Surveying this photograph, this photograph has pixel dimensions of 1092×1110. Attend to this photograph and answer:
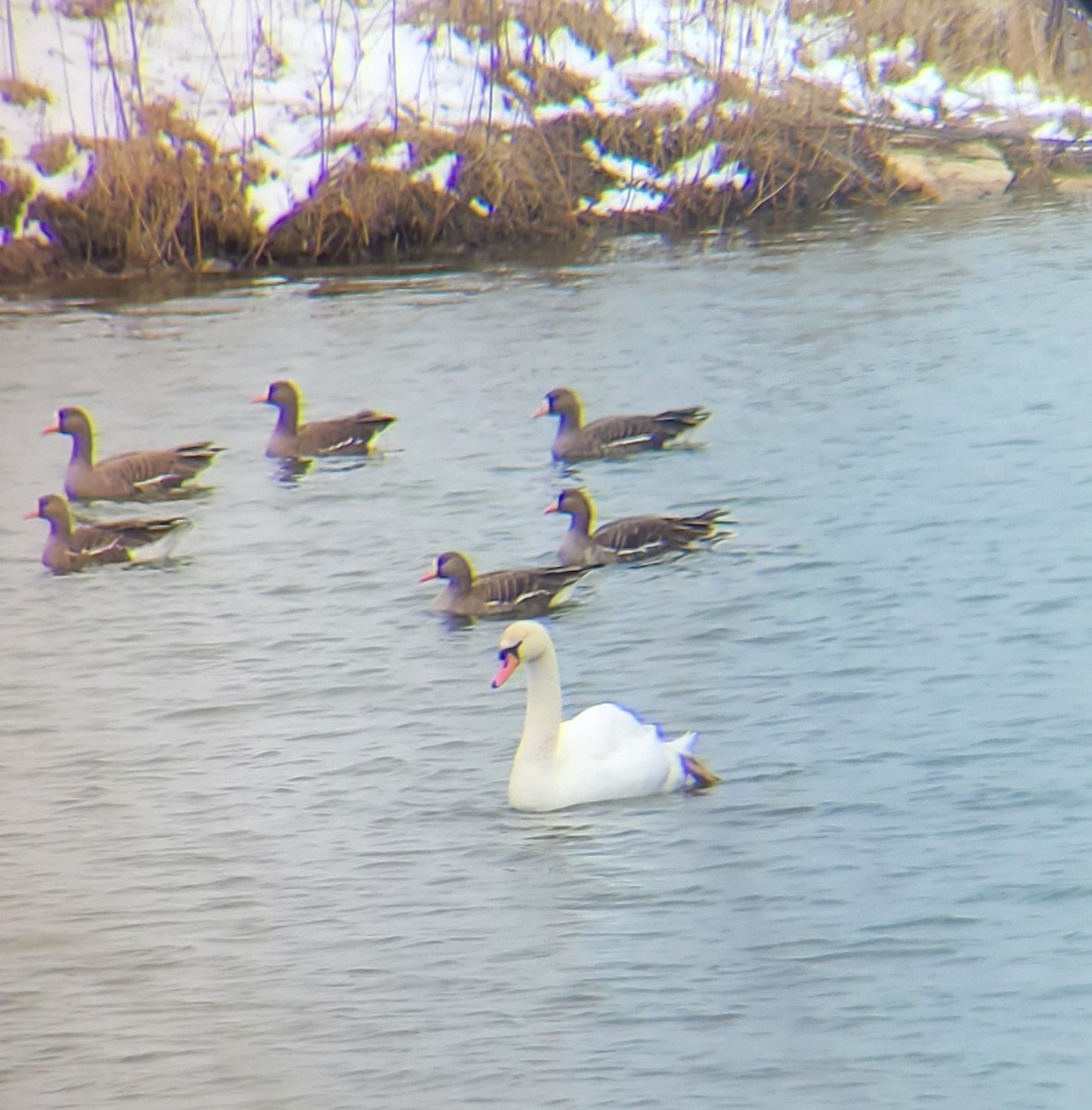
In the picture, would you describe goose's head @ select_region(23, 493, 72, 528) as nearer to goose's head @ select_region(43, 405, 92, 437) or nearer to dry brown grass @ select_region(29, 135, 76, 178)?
goose's head @ select_region(43, 405, 92, 437)

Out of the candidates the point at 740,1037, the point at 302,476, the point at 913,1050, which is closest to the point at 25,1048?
the point at 740,1037

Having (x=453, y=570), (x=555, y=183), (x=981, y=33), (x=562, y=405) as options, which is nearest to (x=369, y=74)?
(x=562, y=405)

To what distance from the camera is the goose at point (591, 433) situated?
5875 mm

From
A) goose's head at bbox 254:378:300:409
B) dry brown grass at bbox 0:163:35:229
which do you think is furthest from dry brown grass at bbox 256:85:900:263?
dry brown grass at bbox 0:163:35:229

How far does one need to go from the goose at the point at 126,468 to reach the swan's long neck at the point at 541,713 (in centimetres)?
177

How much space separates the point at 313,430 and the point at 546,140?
4.13 ft

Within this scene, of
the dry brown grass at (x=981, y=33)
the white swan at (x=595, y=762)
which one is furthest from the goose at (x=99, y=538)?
the dry brown grass at (x=981, y=33)

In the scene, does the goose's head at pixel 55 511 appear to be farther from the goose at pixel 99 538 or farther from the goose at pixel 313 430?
the goose at pixel 313 430

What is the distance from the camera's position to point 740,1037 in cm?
286

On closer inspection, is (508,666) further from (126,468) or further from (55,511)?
(126,468)

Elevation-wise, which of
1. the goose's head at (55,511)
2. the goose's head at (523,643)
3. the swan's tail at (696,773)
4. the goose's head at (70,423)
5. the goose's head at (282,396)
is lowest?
the swan's tail at (696,773)

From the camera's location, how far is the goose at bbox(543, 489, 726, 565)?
5.07 metres

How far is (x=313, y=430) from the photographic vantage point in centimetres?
562

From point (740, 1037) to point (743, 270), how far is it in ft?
13.6
